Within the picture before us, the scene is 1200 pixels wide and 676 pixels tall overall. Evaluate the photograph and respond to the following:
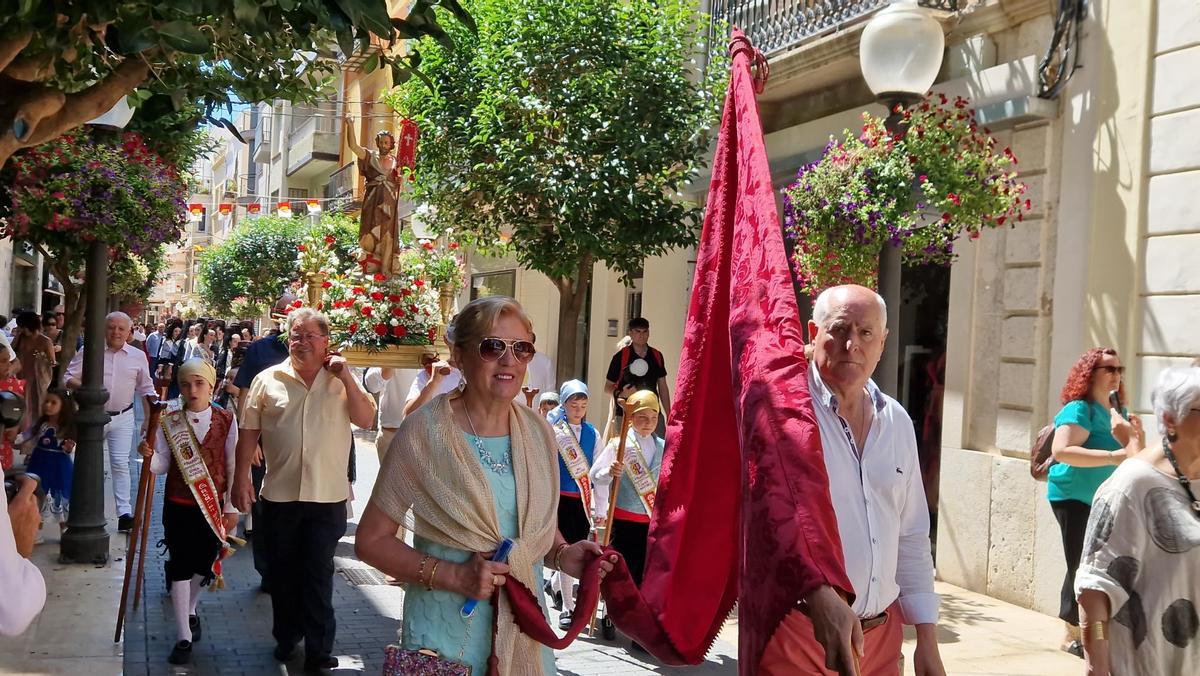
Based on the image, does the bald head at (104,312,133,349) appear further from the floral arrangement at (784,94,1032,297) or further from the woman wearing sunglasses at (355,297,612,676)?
the woman wearing sunglasses at (355,297,612,676)

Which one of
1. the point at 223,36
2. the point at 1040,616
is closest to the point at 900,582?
the point at 223,36

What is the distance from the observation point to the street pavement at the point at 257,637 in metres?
6.46

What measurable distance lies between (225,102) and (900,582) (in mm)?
4101

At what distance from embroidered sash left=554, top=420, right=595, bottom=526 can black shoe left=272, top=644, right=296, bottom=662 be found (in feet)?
7.06

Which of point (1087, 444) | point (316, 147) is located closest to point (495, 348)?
point (1087, 444)

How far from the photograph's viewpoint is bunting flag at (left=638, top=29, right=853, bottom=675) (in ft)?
8.55

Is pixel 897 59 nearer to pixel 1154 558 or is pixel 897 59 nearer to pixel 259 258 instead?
pixel 1154 558

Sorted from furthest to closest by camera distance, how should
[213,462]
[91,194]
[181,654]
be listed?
[91,194]
[213,462]
[181,654]

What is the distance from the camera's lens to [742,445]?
2.81 m

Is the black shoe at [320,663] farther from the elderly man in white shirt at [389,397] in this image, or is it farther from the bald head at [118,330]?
the bald head at [118,330]

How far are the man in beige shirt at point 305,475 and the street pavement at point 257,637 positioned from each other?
0.31m

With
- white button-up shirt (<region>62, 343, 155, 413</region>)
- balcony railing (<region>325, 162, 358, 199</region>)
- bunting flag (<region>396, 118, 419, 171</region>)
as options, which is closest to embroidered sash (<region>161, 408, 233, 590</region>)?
white button-up shirt (<region>62, 343, 155, 413</region>)

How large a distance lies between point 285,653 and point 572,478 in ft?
7.34

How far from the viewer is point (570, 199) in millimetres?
11242
